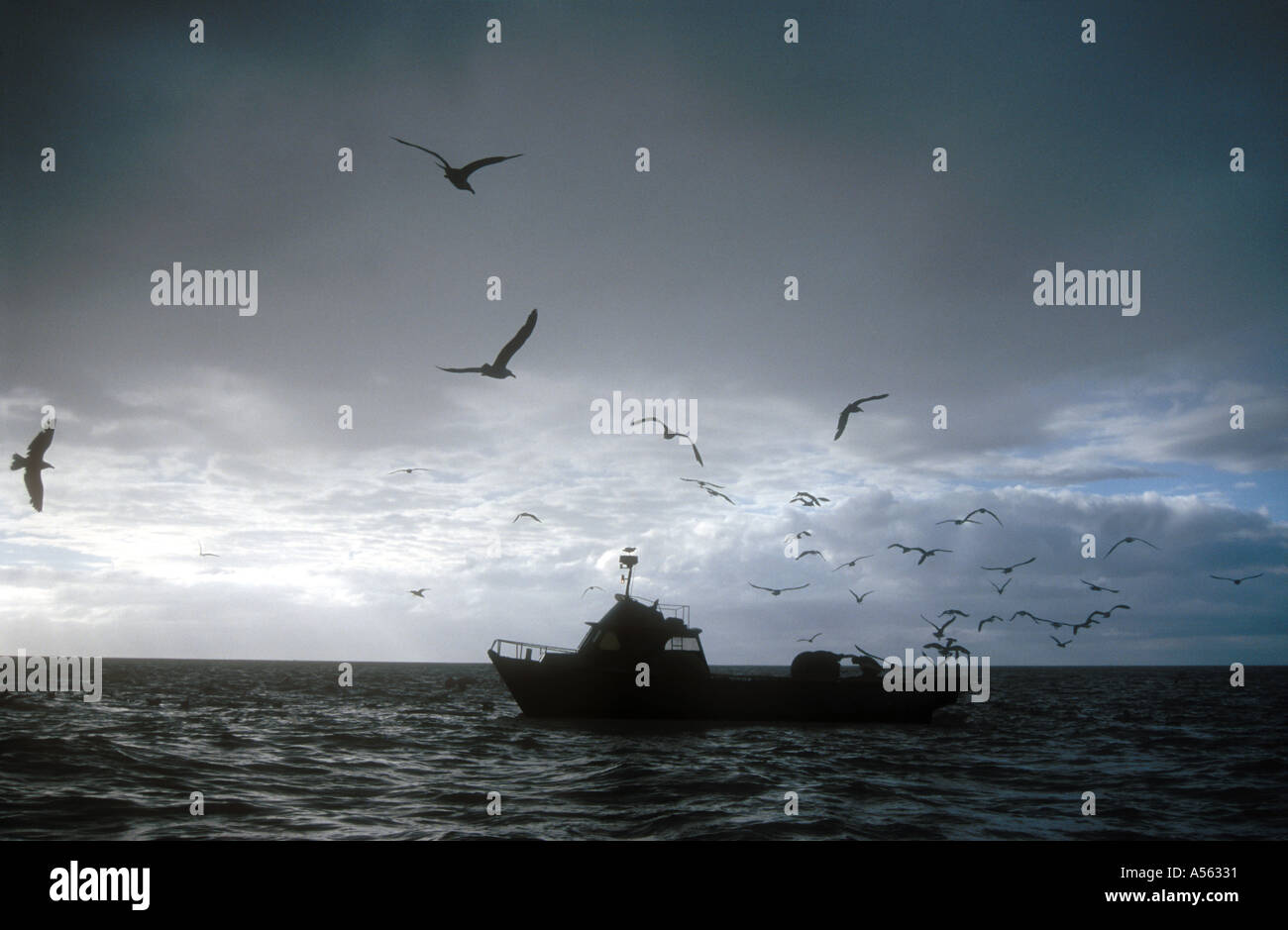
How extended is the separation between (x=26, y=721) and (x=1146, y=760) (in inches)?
1687

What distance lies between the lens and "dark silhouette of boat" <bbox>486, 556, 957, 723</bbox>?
105ft

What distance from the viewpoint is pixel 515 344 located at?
48.3 ft

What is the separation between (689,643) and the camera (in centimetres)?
3291

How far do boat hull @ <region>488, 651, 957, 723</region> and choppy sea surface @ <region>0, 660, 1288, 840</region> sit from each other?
2.48 feet

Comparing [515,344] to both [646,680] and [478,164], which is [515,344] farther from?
[646,680]

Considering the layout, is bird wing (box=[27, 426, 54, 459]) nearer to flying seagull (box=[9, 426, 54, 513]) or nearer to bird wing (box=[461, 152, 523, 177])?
flying seagull (box=[9, 426, 54, 513])

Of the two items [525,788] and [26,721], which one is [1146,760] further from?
[26,721]

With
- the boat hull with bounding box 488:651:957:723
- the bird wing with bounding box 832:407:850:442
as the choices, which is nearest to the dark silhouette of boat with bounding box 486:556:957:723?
the boat hull with bounding box 488:651:957:723

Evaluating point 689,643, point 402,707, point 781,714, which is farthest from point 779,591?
point 402,707

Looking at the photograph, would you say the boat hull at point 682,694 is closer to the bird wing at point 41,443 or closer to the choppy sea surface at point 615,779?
the choppy sea surface at point 615,779

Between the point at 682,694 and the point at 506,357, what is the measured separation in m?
21.4

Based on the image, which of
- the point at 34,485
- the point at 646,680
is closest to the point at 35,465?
the point at 34,485

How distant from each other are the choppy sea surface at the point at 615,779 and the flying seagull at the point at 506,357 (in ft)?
25.5
